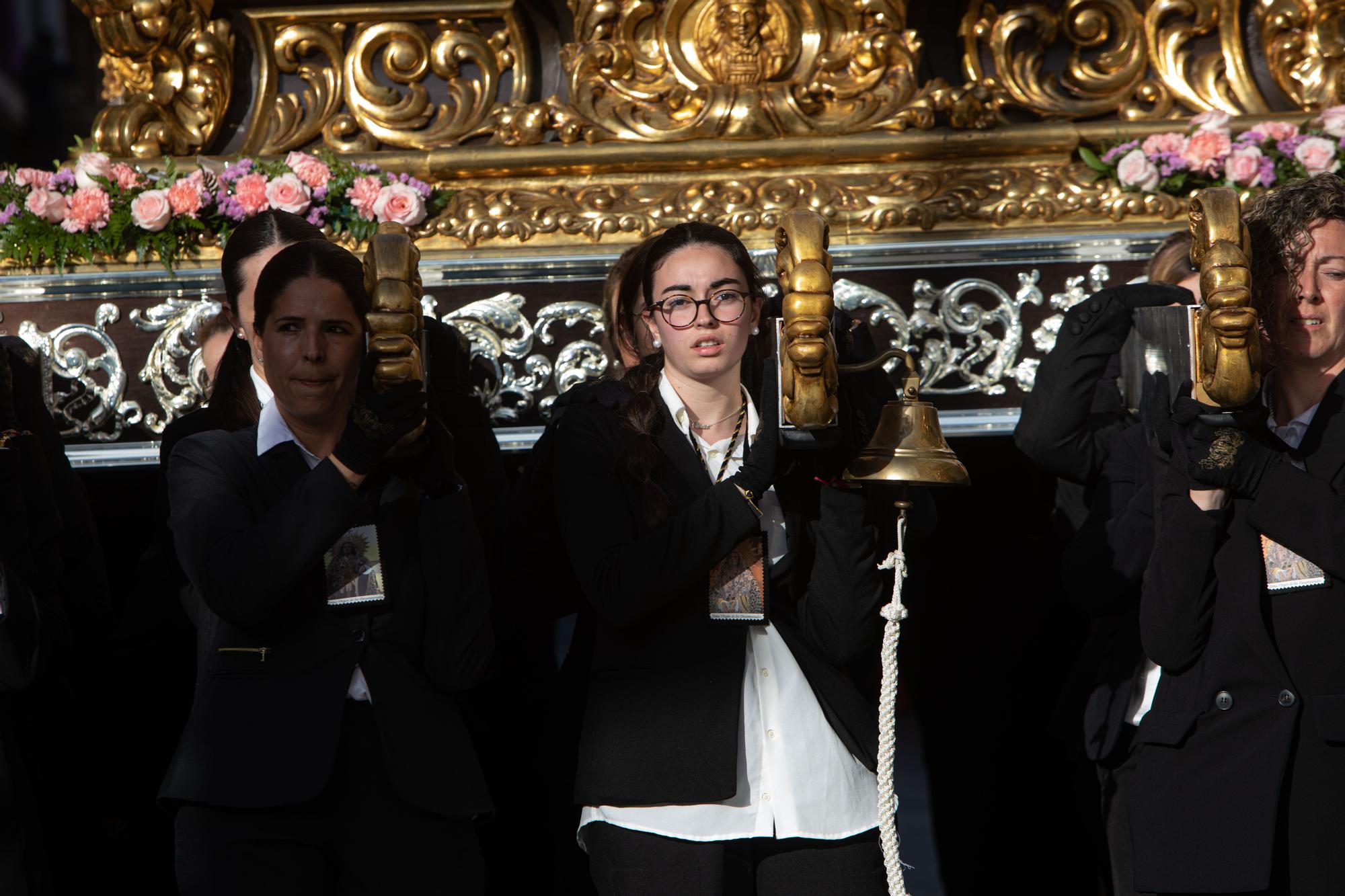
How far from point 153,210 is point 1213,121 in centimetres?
292

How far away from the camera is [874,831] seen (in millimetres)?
2604

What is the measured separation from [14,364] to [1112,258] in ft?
9.28

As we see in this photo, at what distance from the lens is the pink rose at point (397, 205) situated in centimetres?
431

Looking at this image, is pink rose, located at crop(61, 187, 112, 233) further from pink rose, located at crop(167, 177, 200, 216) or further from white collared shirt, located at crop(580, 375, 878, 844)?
white collared shirt, located at crop(580, 375, 878, 844)

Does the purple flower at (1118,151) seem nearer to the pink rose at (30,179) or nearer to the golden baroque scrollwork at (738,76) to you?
the golden baroque scrollwork at (738,76)

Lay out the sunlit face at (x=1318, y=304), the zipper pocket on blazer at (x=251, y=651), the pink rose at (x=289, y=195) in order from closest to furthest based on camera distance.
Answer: the zipper pocket on blazer at (x=251, y=651) < the sunlit face at (x=1318, y=304) < the pink rose at (x=289, y=195)

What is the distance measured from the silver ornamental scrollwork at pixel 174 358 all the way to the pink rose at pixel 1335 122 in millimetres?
3090

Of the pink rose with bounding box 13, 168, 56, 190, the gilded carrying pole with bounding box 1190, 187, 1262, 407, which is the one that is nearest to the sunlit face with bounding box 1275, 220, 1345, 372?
the gilded carrying pole with bounding box 1190, 187, 1262, 407

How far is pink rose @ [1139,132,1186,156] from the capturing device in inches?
170

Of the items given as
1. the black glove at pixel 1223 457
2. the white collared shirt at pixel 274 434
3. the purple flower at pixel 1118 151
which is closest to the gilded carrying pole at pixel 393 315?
the white collared shirt at pixel 274 434

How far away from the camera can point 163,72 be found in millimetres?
4699

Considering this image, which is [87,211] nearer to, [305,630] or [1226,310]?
[305,630]

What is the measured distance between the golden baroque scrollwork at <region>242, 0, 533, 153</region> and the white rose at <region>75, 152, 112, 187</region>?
18.7 inches

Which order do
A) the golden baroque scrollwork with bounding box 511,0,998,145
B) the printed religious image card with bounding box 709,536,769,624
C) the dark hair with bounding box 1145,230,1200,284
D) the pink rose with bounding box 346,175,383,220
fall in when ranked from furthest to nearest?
the golden baroque scrollwork with bounding box 511,0,998,145, the pink rose with bounding box 346,175,383,220, the dark hair with bounding box 1145,230,1200,284, the printed religious image card with bounding box 709,536,769,624
